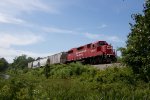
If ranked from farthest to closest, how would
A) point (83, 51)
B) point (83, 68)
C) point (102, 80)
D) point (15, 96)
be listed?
1. point (83, 51)
2. point (83, 68)
3. point (102, 80)
4. point (15, 96)

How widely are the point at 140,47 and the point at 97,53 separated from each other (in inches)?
739

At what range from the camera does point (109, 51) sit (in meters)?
41.0

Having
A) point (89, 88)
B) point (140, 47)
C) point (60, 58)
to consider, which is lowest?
point (89, 88)

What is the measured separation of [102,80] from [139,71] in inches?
171

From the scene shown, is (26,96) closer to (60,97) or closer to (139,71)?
(60,97)

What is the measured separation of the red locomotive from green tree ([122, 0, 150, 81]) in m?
15.7

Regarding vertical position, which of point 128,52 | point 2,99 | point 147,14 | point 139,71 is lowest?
point 2,99

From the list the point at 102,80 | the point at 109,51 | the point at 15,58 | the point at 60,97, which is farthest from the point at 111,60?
the point at 15,58

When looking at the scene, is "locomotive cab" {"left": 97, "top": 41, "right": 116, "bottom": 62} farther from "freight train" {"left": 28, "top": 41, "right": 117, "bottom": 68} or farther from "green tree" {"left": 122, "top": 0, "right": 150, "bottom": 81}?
"green tree" {"left": 122, "top": 0, "right": 150, "bottom": 81}

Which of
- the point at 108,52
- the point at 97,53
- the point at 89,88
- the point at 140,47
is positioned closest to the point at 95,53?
the point at 97,53

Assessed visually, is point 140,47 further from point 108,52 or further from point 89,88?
point 108,52

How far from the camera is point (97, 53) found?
42.0m

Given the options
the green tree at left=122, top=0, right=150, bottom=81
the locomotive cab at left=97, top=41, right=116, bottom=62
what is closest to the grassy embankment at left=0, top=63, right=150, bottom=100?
the green tree at left=122, top=0, right=150, bottom=81

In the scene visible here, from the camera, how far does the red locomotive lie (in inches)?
1612
